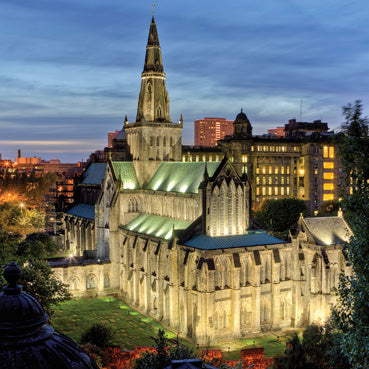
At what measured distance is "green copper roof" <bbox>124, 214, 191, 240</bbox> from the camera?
73000 mm

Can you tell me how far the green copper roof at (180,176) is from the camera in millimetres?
73875

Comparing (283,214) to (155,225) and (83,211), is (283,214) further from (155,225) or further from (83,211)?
(155,225)

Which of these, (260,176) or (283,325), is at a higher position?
(260,176)

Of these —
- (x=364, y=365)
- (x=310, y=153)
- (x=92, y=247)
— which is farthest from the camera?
(x=310, y=153)

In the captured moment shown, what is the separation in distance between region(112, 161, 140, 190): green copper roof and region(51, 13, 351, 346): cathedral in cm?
19

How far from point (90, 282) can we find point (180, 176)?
24489 millimetres

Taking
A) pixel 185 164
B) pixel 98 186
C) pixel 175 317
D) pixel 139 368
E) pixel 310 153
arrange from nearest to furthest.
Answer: pixel 139 368 → pixel 175 317 → pixel 185 164 → pixel 98 186 → pixel 310 153

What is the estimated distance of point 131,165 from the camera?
91250mm

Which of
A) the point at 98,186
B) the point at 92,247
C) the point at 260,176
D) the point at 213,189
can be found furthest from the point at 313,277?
the point at 260,176

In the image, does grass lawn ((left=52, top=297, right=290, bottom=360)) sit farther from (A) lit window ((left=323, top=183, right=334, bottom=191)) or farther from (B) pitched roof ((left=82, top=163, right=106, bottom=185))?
(A) lit window ((left=323, top=183, right=334, bottom=191))

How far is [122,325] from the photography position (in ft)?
222

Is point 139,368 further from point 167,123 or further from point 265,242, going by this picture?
point 167,123

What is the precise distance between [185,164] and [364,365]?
5858 cm

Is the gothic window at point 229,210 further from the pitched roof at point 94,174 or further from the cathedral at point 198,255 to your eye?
the pitched roof at point 94,174
